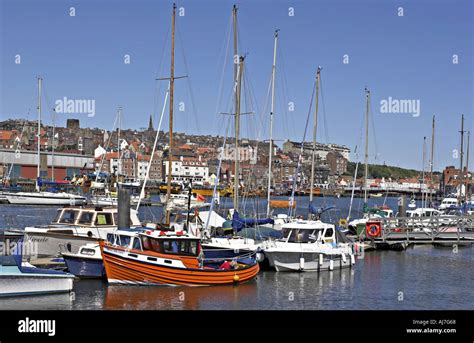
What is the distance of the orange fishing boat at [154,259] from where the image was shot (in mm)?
23781

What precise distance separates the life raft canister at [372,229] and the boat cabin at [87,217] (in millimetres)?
15824

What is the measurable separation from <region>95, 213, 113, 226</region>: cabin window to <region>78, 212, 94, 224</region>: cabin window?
0.26 m

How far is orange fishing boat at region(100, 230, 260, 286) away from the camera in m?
23.8

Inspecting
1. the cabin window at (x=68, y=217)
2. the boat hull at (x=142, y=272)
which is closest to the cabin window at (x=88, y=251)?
the boat hull at (x=142, y=272)

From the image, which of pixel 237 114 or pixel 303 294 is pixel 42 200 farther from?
pixel 303 294

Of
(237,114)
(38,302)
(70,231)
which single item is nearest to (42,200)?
(237,114)

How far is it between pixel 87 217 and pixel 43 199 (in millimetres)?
52860

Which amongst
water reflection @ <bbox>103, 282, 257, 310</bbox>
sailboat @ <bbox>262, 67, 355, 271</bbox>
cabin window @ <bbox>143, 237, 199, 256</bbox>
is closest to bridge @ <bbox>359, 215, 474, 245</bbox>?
sailboat @ <bbox>262, 67, 355, 271</bbox>

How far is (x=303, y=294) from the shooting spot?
24688mm

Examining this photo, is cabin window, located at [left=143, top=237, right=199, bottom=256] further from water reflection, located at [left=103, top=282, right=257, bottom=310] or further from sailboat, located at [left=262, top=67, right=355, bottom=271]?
sailboat, located at [left=262, top=67, right=355, bottom=271]

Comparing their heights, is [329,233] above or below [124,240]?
below
